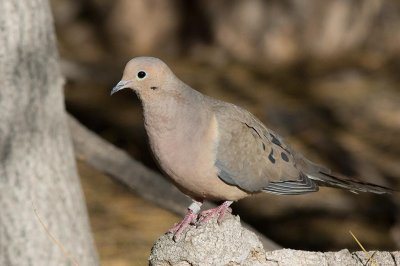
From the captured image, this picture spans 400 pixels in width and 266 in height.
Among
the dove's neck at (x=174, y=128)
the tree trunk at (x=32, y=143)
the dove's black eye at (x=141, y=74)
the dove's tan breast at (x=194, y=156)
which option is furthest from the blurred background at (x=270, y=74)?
the dove's black eye at (x=141, y=74)

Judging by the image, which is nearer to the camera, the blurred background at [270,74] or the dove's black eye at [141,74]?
the dove's black eye at [141,74]

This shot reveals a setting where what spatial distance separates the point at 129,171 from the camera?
5648 millimetres

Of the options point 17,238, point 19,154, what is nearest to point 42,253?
point 17,238

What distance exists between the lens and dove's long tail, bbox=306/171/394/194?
162 inches

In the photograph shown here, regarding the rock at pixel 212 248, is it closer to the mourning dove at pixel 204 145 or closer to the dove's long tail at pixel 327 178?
the mourning dove at pixel 204 145

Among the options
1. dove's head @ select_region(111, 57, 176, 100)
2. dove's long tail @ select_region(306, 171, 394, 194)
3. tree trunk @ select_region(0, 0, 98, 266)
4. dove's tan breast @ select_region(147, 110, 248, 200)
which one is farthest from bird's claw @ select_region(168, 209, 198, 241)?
tree trunk @ select_region(0, 0, 98, 266)

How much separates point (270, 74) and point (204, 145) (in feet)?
20.8

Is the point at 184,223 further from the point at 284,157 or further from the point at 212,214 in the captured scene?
the point at 284,157

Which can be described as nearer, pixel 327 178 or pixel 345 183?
pixel 345 183

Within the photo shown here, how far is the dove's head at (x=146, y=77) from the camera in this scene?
139 inches

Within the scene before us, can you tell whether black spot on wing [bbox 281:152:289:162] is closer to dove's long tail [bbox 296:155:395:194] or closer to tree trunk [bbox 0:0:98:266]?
dove's long tail [bbox 296:155:395:194]

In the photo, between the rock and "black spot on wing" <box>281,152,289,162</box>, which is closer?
the rock

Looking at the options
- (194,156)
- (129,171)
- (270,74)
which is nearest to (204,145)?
(194,156)

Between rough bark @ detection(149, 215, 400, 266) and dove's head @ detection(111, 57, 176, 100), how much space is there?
0.54 metres
